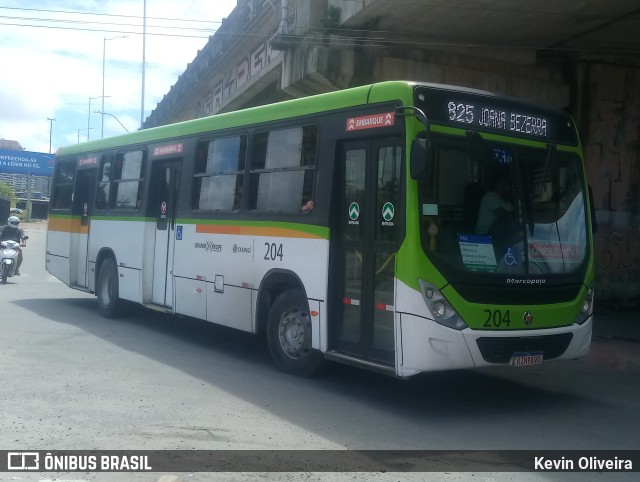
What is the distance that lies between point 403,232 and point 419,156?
768 mm

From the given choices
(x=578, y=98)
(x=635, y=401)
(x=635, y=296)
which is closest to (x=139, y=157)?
(x=635, y=401)

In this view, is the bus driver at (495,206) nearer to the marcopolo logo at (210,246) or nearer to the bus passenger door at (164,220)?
the marcopolo logo at (210,246)

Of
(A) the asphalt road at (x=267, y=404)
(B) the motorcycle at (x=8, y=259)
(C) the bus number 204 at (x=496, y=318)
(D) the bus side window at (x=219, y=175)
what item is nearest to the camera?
(A) the asphalt road at (x=267, y=404)

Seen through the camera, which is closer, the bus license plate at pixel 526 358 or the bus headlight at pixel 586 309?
the bus license plate at pixel 526 358

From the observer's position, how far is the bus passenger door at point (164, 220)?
1230cm

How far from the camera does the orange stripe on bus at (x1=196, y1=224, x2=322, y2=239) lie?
9.20 meters

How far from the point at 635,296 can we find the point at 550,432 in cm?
1290

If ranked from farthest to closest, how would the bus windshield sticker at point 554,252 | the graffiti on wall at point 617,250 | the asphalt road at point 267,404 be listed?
the graffiti on wall at point 617,250 < the bus windshield sticker at point 554,252 < the asphalt road at point 267,404

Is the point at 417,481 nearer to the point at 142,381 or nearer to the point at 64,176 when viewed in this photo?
the point at 142,381

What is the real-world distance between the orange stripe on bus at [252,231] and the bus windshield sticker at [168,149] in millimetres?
1504

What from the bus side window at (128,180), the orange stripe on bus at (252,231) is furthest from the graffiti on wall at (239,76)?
the orange stripe on bus at (252,231)

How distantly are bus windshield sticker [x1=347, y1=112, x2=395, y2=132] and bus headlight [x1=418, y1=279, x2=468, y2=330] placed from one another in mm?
1725

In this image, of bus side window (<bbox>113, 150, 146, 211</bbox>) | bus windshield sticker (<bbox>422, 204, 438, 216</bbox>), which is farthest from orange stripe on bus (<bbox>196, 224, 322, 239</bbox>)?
bus side window (<bbox>113, 150, 146, 211</bbox>)

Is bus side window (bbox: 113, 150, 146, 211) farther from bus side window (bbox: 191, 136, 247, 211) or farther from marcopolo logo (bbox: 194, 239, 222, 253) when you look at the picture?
marcopolo logo (bbox: 194, 239, 222, 253)
